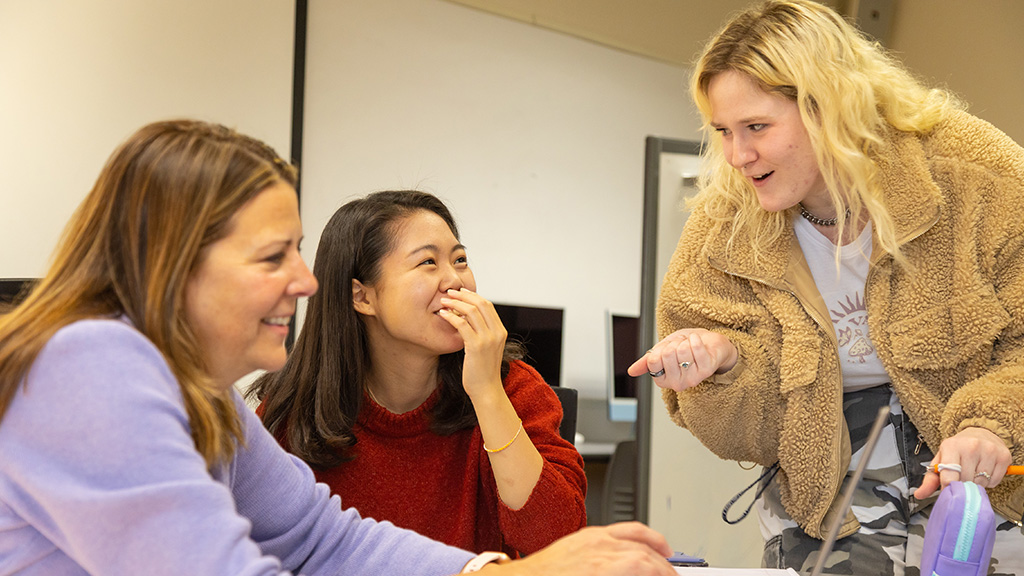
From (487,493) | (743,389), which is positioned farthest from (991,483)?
(487,493)

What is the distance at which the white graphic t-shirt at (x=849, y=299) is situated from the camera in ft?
4.81

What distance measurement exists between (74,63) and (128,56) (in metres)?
0.16

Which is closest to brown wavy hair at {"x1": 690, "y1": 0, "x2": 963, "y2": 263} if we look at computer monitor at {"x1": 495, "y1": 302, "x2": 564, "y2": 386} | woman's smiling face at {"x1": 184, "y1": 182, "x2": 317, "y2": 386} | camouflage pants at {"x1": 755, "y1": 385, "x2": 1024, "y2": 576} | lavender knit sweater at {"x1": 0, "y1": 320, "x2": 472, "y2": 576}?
camouflage pants at {"x1": 755, "y1": 385, "x2": 1024, "y2": 576}

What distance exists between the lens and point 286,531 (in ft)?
3.52

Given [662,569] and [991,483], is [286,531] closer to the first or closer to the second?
[662,569]

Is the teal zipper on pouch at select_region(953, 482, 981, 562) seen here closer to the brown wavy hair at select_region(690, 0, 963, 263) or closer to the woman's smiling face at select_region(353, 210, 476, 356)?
the brown wavy hair at select_region(690, 0, 963, 263)

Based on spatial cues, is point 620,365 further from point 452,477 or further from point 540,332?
point 452,477

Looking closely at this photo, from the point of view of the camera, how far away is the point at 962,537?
A: 3.11 feet

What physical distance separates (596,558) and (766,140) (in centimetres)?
78

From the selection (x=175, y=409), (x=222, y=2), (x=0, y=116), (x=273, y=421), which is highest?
(x=222, y=2)

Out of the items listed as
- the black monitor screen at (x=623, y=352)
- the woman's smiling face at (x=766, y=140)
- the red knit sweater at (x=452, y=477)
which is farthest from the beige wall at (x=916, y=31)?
the red knit sweater at (x=452, y=477)

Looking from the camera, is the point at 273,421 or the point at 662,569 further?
the point at 273,421

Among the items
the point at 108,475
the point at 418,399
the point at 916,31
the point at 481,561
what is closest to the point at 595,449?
the point at 418,399

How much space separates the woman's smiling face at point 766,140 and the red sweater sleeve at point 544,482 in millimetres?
491
